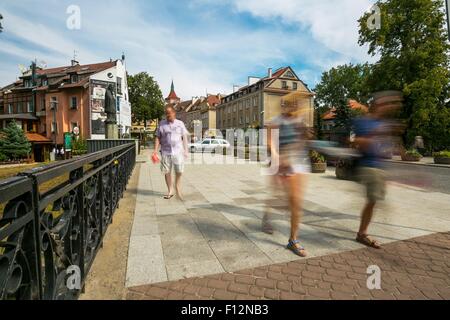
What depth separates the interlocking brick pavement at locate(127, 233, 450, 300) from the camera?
2.63m

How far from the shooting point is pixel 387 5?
28.0 m

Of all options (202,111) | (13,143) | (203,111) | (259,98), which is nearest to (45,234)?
(13,143)

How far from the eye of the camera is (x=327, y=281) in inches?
113

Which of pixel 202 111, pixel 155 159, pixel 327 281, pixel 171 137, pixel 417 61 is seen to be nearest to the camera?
pixel 327 281

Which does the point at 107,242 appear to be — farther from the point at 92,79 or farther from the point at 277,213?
the point at 92,79

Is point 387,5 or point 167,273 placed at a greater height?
point 387,5

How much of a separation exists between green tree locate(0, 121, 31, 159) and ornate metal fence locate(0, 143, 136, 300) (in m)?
42.0

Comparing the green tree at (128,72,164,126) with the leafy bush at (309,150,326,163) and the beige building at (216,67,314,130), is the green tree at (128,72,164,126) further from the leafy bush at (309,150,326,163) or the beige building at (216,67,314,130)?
the leafy bush at (309,150,326,163)

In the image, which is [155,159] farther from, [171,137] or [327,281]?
[327,281]

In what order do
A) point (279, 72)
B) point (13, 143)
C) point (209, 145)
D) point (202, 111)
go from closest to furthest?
1. point (209, 145)
2. point (13, 143)
3. point (279, 72)
4. point (202, 111)

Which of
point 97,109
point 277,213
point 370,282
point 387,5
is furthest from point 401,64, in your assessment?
point 97,109

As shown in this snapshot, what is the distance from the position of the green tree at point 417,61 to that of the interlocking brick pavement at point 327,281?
88.8ft

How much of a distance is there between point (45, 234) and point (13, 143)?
4344 centimetres
